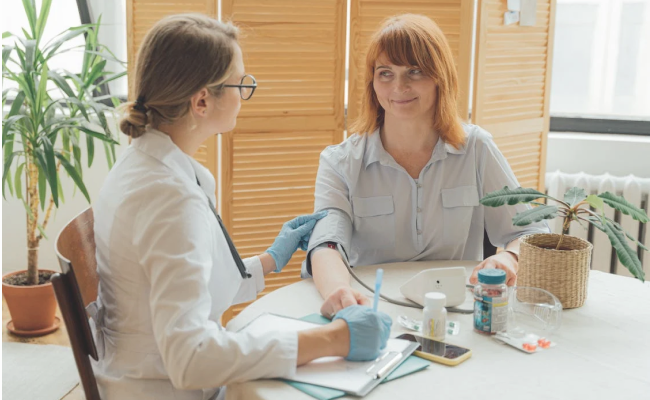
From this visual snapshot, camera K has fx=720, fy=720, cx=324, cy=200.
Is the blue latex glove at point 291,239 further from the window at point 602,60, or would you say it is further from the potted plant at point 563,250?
the window at point 602,60

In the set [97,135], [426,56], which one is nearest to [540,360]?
[426,56]

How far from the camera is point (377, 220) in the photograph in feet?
6.68

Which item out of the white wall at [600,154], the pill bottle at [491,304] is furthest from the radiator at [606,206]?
the pill bottle at [491,304]

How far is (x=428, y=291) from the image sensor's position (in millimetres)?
1573

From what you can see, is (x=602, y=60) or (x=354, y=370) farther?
(x=602, y=60)

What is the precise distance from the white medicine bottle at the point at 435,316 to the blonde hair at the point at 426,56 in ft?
2.45

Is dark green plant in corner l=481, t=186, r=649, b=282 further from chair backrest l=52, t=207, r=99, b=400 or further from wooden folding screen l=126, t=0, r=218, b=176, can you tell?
wooden folding screen l=126, t=0, r=218, b=176

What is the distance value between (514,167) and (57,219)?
7.49 ft

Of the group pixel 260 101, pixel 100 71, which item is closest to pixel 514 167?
pixel 260 101

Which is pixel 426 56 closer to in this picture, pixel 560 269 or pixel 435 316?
pixel 560 269

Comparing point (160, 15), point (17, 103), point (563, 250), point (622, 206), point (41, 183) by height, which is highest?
point (160, 15)

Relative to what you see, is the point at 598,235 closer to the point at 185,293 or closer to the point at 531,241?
the point at 531,241

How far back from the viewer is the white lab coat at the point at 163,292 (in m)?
1.17

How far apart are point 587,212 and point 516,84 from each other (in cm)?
157
